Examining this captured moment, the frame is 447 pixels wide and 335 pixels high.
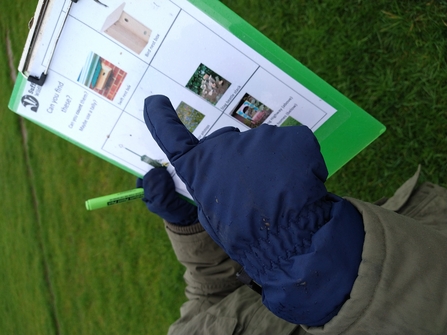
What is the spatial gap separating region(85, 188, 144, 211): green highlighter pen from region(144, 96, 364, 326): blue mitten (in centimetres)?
39

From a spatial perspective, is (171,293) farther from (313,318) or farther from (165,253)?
(313,318)

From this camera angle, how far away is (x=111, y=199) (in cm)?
94

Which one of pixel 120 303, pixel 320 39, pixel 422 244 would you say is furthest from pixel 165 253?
pixel 422 244

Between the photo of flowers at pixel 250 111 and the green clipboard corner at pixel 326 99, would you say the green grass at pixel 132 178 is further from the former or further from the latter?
the photo of flowers at pixel 250 111

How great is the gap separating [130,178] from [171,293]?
0.73 meters

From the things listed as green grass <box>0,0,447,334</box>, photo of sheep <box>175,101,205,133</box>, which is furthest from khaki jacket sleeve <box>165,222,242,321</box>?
green grass <box>0,0,447,334</box>

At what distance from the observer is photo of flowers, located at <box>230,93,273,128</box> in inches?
35.7

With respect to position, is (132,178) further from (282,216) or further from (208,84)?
(282,216)

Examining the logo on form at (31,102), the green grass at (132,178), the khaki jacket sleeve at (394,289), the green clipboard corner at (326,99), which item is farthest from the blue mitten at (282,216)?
the green grass at (132,178)

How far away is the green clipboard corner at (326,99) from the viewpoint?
0.79 meters

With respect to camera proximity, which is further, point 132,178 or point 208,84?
point 132,178

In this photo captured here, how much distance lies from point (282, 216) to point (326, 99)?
45cm

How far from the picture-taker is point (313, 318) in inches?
22.2

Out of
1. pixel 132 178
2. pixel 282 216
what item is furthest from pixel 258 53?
pixel 132 178
